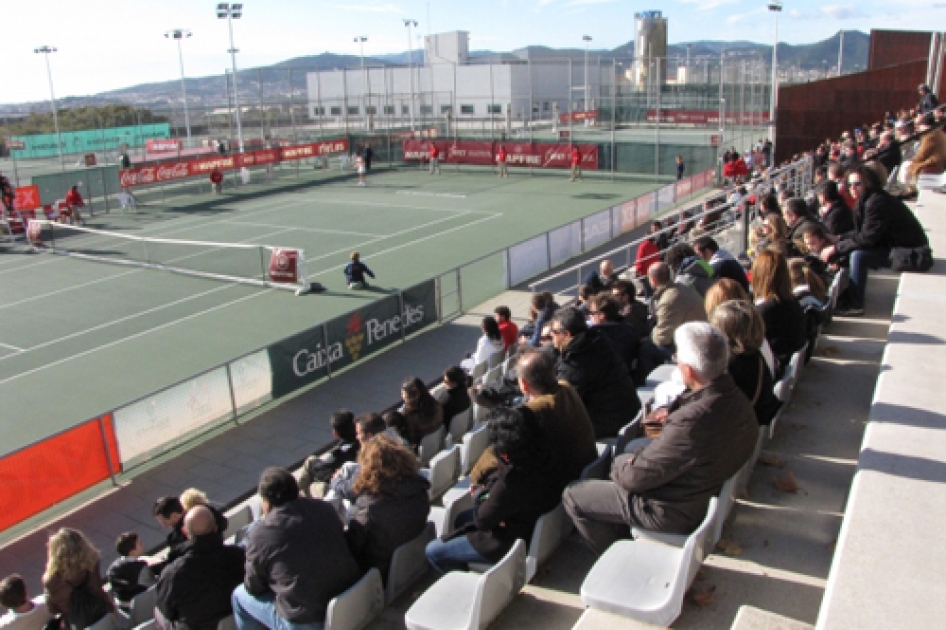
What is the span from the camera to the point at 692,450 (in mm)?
4430

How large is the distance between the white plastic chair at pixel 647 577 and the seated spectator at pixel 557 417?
705 millimetres

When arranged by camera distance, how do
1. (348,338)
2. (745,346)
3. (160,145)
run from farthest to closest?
(160,145) → (348,338) → (745,346)

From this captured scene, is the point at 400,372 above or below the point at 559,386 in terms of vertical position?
below

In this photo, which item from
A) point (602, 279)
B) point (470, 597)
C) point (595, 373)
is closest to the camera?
point (470, 597)

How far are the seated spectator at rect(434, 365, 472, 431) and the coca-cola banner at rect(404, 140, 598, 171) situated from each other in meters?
35.8

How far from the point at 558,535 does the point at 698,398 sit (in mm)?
1538

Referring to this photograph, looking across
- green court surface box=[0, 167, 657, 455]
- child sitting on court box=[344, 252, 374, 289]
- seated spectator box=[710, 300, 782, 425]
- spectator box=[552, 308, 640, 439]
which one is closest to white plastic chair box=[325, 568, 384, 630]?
spectator box=[552, 308, 640, 439]

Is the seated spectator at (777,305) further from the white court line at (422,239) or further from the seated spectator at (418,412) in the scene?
the white court line at (422,239)

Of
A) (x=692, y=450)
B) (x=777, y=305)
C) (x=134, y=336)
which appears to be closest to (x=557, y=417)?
(x=692, y=450)

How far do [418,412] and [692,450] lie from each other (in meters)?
4.88

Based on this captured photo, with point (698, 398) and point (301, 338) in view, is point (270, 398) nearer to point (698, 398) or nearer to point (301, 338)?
point (301, 338)

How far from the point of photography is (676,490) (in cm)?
457

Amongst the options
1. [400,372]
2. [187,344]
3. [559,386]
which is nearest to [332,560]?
[559,386]

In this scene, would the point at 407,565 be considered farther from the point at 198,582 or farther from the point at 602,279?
the point at 602,279
